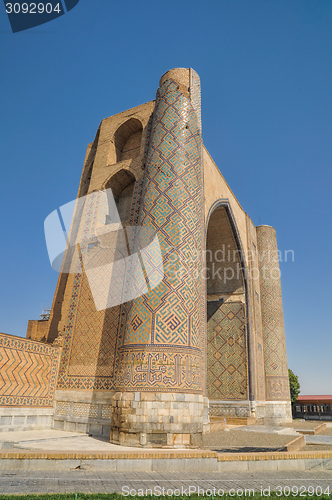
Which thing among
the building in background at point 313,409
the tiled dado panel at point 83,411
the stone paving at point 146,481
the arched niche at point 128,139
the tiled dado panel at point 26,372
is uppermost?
the arched niche at point 128,139

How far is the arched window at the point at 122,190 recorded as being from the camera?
7.71 meters

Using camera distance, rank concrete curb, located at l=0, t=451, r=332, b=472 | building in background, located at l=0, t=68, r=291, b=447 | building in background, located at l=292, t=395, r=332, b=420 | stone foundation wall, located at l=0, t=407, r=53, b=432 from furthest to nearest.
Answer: building in background, located at l=292, t=395, r=332, b=420 → stone foundation wall, located at l=0, t=407, r=53, b=432 → building in background, located at l=0, t=68, r=291, b=447 → concrete curb, located at l=0, t=451, r=332, b=472

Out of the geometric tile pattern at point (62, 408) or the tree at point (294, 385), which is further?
the tree at point (294, 385)

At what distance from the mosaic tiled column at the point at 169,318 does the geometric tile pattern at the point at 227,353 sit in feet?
17.4

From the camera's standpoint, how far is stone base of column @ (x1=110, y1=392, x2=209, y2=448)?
4383mm

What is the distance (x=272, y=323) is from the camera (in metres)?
12.4

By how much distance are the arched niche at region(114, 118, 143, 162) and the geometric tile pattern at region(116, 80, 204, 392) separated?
161cm

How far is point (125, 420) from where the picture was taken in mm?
4527

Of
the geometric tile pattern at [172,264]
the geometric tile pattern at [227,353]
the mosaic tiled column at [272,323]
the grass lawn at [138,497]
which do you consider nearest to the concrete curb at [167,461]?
the grass lawn at [138,497]

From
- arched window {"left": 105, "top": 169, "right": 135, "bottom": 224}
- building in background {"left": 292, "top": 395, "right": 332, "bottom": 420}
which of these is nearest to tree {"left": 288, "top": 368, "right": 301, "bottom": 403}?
building in background {"left": 292, "top": 395, "right": 332, "bottom": 420}

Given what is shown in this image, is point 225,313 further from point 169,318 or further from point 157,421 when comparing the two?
point 157,421

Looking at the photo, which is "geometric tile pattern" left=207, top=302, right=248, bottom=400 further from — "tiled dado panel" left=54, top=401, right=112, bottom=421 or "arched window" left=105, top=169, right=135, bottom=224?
"tiled dado panel" left=54, top=401, right=112, bottom=421

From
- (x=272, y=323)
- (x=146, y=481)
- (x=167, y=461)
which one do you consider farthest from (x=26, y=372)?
(x=272, y=323)

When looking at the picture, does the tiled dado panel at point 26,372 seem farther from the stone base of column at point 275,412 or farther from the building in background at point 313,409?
the building in background at point 313,409
